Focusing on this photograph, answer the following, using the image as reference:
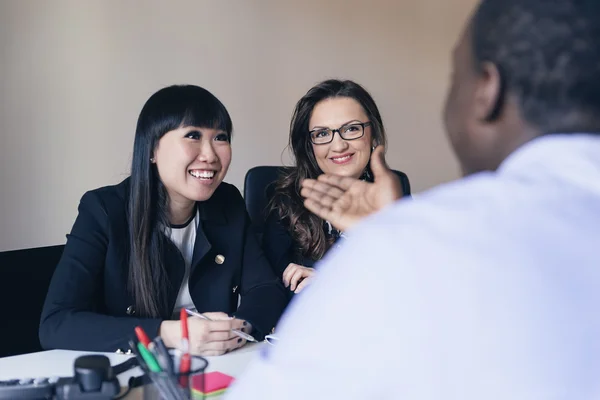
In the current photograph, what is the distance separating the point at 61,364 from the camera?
1.30m

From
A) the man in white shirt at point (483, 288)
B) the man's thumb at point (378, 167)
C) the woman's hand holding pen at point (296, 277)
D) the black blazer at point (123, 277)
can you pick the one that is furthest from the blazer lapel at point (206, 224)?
the man in white shirt at point (483, 288)

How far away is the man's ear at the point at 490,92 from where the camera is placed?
0.61 metres

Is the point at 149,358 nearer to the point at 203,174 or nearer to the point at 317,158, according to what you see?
the point at 203,174

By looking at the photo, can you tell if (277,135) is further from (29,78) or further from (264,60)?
(29,78)

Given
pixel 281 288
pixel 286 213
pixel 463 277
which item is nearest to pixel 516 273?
pixel 463 277

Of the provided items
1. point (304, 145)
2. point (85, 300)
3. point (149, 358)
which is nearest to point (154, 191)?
point (85, 300)

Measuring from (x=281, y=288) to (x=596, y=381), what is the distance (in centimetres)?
135

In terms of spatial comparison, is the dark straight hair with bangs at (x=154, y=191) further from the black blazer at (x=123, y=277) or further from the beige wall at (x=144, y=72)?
the beige wall at (x=144, y=72)

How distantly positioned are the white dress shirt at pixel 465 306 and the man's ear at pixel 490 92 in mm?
127

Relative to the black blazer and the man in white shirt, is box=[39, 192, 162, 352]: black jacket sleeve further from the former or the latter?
the man in white shirt

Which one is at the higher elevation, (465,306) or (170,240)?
(465,306)

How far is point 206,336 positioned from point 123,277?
17.6 inches

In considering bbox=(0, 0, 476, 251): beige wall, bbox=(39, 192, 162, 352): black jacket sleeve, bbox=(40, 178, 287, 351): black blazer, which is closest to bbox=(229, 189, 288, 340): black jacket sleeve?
bbox=(40, 178, 287, 351): black blazer

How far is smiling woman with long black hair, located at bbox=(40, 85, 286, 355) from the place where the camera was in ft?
5.28
